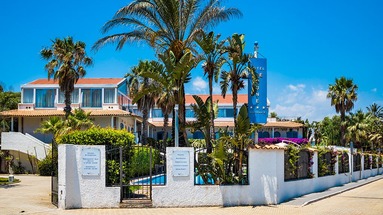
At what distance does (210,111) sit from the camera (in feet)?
71.8

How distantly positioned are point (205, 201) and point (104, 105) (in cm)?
3296

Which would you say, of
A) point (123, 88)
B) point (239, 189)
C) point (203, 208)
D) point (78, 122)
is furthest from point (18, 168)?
point (239, 189)

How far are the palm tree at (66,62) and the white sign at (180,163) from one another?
2710 centimetres

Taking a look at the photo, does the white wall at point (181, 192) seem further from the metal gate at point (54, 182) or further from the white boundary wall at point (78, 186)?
the metal gate at point (54, 182)

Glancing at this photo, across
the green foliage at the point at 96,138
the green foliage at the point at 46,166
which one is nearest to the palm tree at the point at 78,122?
the green foliage at the point at 46,166

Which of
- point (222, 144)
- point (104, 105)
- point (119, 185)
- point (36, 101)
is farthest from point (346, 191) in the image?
point (36, 101)

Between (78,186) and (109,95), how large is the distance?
110 feet

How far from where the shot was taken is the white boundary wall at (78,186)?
15.8 metres

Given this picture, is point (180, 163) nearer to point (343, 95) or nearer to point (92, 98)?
point (92, 98)

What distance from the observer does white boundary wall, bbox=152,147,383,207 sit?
16562mm

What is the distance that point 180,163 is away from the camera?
16641mm

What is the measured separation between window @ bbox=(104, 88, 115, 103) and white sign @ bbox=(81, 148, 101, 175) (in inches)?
1304

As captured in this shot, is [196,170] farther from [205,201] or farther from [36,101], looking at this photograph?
[36,101]

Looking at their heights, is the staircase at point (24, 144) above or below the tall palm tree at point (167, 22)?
below
